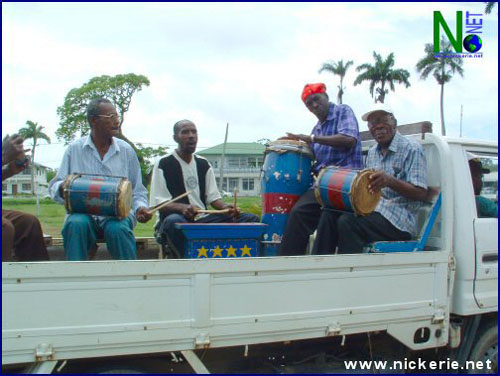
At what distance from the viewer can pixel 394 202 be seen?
3.40 metres

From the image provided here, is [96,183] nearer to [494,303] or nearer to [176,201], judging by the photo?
[176,201]

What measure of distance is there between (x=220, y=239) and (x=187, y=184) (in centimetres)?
77

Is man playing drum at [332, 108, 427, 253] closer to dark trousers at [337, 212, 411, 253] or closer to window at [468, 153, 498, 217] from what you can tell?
dark trousers at [337, 212, 411, 253]

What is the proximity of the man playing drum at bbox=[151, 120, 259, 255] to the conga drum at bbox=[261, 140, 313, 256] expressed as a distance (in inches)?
6.4

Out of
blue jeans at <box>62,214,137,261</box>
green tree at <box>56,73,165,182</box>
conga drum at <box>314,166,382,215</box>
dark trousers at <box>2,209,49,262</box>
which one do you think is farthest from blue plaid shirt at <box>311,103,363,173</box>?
green tree at <box>56,73,165,182</box>

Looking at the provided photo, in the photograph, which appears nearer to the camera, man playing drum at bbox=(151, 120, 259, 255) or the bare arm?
the bare arm

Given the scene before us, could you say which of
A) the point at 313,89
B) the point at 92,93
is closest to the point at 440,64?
the point at 92,93

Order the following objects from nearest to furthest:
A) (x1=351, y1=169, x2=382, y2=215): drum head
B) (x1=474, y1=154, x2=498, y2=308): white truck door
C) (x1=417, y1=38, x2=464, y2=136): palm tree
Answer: (x1=351, y1=169, x2=382, y2=215): drum head
(x1=474, y1=154, x2=498, y2=308): white truck door
(x1=417, y1=38, x2=464, y2=136): palm tree

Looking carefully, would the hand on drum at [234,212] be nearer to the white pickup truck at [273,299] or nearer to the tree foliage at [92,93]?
the white pickup truck at [273,299]

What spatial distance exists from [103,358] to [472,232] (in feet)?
8.10

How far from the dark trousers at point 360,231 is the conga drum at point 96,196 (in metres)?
1.47

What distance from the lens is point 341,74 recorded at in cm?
4222

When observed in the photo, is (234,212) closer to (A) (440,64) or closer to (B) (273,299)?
(B) (273,299)

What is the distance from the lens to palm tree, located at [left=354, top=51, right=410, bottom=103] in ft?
133
